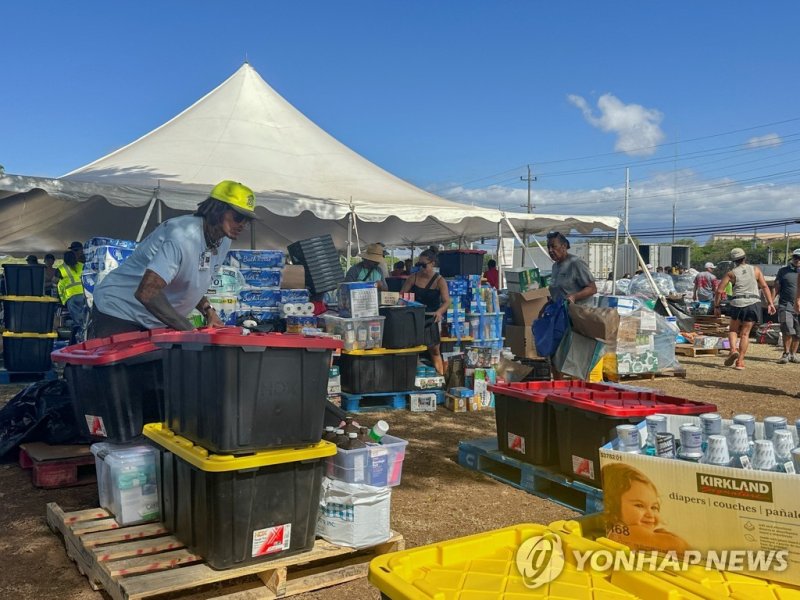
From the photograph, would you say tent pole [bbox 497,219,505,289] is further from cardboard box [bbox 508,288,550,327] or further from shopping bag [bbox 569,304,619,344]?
shopping bag [bbox 569,304,619,344]

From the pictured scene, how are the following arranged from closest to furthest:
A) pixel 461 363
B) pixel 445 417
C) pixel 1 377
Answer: pixel 445 417
pixel 461 363
pixel 1 377

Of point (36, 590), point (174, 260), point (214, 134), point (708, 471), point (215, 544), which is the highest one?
point (214, 134)

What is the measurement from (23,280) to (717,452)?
33.5 ft

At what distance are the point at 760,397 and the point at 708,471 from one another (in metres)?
8.19

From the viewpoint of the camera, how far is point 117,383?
14.2ft

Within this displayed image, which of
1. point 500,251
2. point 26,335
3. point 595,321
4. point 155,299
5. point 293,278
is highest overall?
point 500,251

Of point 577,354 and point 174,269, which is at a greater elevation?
point 174,269

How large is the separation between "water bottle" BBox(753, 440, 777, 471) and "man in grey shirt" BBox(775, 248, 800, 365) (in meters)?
10.6

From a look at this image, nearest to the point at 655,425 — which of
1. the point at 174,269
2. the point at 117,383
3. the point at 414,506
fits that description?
the point at 414,506

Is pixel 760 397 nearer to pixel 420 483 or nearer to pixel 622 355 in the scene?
pixel 622 355

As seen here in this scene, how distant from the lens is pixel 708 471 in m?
2.13

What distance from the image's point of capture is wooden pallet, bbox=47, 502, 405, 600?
315cm

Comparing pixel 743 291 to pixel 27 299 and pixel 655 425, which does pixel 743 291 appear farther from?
pixel 27 299

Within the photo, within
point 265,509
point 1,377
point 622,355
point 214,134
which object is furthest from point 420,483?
point 214,134
